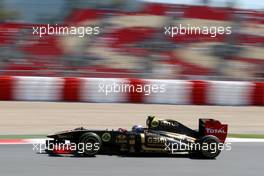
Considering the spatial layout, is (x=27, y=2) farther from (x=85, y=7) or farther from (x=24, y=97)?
(x=24, y=97)

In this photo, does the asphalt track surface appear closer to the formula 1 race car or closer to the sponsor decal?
the formula 1 race car

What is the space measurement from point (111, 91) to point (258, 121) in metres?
4.05

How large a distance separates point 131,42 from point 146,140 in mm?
13460

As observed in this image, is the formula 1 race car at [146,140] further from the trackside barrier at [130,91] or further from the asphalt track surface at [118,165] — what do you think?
the trackside barrier at [130,91]

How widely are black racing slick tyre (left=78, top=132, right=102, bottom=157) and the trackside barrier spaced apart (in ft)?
25.5

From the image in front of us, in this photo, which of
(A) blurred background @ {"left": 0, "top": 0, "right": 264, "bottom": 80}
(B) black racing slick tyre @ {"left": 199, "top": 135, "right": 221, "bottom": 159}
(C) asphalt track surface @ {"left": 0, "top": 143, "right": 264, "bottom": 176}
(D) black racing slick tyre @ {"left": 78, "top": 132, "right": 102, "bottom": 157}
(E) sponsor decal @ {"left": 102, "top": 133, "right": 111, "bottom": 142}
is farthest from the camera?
(A) blurred background @ {"left": 0, "top": 0, "right": 264, "bottom": 80}

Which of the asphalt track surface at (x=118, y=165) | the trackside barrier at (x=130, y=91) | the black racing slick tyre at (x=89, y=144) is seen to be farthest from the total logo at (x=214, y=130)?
the trackside barrier at (x=130, y=91)

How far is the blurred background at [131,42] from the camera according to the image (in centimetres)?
1916

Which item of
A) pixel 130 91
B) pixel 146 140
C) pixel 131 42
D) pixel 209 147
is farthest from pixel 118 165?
pixel 131 42

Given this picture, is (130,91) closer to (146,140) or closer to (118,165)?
(146,140)

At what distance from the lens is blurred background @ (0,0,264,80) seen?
19156mm

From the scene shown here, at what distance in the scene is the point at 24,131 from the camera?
11.3 meters

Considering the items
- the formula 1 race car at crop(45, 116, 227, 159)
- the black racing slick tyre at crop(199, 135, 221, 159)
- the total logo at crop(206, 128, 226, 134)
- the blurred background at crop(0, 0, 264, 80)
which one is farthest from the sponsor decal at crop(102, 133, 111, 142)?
the blurred background at crop(0, 0, 264, 80)

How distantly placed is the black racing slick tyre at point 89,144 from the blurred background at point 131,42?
9.92 meters
